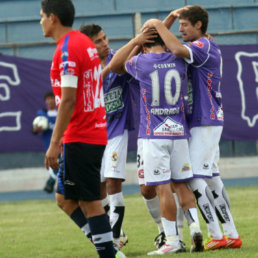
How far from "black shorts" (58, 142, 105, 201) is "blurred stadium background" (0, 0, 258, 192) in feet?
29.7

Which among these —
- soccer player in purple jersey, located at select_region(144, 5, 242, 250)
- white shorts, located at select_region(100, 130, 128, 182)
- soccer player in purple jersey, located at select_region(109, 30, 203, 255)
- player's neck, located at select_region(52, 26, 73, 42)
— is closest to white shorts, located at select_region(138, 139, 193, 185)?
soccer player in purple jersey, located at select_region(109, 30, 203, 255)

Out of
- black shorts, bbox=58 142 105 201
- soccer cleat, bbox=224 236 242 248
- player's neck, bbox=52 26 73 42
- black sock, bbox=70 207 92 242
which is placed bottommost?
soccer cleat, bbox=224 236 242 248

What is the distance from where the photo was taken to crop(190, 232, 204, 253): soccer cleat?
21.4 ft

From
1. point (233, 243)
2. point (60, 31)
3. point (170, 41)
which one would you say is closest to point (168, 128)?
point (170, 41)

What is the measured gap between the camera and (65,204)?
5.78 metres

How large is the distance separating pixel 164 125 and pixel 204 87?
0.51m

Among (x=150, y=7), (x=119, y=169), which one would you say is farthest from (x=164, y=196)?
(x=150, y=7)

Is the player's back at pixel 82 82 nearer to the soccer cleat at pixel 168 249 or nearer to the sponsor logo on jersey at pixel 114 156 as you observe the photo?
the soccer cleat at pixel 168 249

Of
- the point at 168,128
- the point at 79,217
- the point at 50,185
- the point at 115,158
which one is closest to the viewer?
the point at 79,217

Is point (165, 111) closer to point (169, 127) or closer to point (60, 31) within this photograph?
point (169, 127)

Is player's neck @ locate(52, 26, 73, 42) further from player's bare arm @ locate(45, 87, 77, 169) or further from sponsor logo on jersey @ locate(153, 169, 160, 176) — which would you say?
sponsor logo on jersey @ locate(153, 169, 160, 176)

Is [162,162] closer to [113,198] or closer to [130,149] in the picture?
[113,198]

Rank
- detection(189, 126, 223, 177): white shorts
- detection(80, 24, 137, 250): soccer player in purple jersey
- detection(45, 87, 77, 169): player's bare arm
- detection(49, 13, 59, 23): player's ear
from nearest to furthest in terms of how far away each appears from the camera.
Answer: detection(45, 87, 77, 169): player's bare arm < detection(49, 13, 59, 23): player's ear < detection(189, 126, 223, 177): white shorts < detection(80, 24, 137, 250): soccer player in purple jersey

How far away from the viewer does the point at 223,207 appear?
6.98 metres
